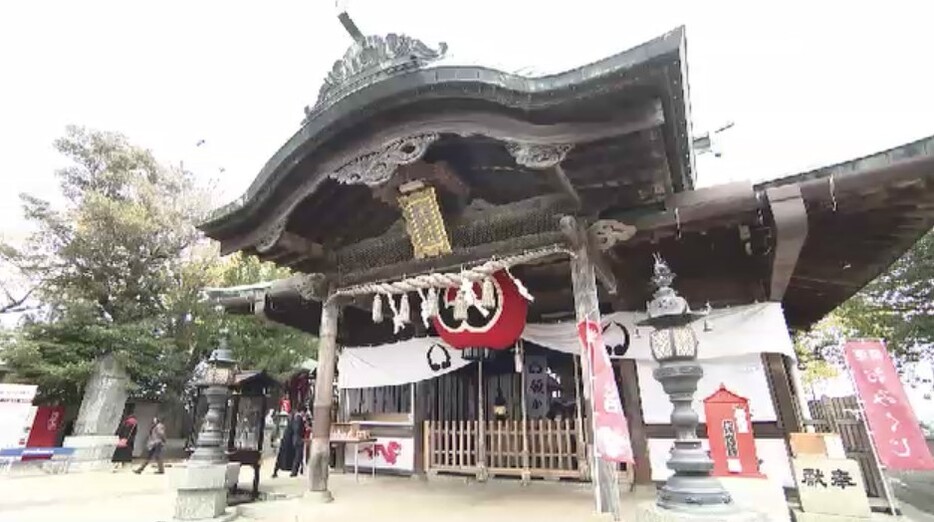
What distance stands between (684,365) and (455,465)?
6.81 m

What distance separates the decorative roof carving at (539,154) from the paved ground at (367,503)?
12.0 ft

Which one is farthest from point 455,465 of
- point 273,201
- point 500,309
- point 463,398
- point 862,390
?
point 862,390

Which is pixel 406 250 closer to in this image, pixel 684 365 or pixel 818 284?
pixel 684 365

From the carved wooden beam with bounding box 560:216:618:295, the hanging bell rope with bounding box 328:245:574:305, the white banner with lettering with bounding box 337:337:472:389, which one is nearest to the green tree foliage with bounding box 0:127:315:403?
the white banner with lettering with bounding box 337:337:472:389

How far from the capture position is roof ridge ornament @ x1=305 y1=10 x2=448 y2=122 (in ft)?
19.6

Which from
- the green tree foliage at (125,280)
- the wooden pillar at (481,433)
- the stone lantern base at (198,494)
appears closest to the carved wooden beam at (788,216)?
the wooden pillar at (481,433)

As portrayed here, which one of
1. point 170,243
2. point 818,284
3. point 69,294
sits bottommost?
point 818,284

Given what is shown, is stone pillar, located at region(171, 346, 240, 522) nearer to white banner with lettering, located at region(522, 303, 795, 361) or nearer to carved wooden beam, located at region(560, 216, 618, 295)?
white banner with lettering, located at region(522, 303, 795, 361)

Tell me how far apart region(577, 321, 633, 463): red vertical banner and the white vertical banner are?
18.1 feet

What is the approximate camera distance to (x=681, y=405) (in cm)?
375

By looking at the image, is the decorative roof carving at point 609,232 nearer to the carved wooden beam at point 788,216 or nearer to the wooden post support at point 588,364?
the wooden post support at point 588,364

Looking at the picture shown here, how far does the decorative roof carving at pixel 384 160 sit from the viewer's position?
232 inches

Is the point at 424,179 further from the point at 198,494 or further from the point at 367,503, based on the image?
the point at 198,494

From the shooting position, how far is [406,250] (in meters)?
7.46
